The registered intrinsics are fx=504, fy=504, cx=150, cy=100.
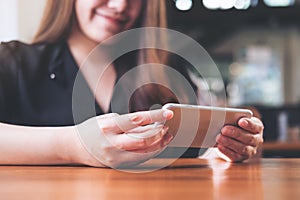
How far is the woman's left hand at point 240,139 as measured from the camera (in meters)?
1.09

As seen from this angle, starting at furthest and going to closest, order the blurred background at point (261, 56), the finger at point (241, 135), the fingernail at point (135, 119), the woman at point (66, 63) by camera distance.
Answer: the blurred background at point (261, 56) → the woman at point (66, 63) → the finger at point (241, 135) → the fingernail at point (135, 119)

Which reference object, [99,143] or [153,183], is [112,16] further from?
[153,183]

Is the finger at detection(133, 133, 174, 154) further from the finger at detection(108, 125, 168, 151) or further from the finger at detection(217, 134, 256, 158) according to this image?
the finger at detection(217, 134, 256, 158)

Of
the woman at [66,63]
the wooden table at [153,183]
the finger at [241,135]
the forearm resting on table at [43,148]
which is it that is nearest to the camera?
the wooden table at [153,183]

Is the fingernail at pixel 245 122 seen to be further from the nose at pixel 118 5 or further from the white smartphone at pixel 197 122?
the nose at pixel 118 5

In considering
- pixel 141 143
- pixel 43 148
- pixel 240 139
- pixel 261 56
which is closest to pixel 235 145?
pixel 240 139

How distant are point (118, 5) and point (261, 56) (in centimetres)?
402

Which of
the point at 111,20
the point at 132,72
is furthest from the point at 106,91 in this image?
the point at 111,20

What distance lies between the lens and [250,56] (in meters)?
5.39

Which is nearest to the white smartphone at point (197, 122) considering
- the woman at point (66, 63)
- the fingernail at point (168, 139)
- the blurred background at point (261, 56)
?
the fingernail at point (168, 139)

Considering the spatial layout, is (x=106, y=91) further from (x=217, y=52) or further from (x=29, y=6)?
(x=217, y=52)

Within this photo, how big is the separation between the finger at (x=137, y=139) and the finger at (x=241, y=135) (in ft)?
0.70

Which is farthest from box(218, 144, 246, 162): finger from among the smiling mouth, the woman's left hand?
the smiling mouth

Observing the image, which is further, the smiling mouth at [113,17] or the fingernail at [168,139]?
the smiling mouth at [113,17]
